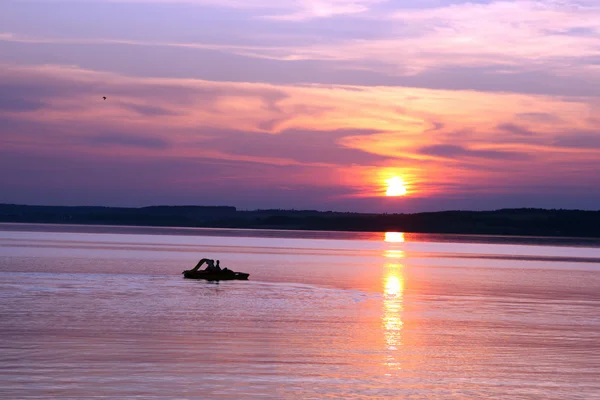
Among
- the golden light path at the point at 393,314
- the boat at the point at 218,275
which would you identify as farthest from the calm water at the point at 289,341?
the boat at the point at 218,275

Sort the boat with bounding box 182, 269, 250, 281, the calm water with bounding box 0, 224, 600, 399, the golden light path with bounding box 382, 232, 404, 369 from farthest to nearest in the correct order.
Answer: the boat with bounding box 182, 269, 250, 281, the golden light path with bounding box 382, 232, 404, 369, the calm water with bounding box 0, 224, 600, 399

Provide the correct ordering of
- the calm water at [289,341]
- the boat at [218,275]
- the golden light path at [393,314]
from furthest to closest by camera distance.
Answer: the boat at [218,275] → the golden light path at [393,314] → the calm water at [289,341]

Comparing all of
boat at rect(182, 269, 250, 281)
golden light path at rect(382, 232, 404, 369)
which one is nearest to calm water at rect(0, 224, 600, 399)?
golden light path at rect(382, 232, 404, 369)

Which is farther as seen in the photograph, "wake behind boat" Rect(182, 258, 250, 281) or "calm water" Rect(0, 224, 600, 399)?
"wake behind boat" Rect(182, 258, 250, 281)

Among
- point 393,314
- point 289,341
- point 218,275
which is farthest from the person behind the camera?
point 218,275

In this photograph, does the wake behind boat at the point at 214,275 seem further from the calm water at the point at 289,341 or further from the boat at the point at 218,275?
the calm water at the point at 289,341

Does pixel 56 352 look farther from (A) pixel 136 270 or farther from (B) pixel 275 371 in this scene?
(A) pixel 136 270

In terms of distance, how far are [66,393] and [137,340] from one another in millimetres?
7532

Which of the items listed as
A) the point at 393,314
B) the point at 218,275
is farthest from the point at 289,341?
the point at 218,275

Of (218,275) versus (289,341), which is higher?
(218,275)

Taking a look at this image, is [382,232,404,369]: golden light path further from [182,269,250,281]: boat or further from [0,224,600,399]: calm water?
[182,269,250,281]: boat

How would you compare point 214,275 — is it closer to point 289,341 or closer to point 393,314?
point 393,314

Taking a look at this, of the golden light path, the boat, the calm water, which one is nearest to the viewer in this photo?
the calm water

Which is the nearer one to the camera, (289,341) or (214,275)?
(289,341)
